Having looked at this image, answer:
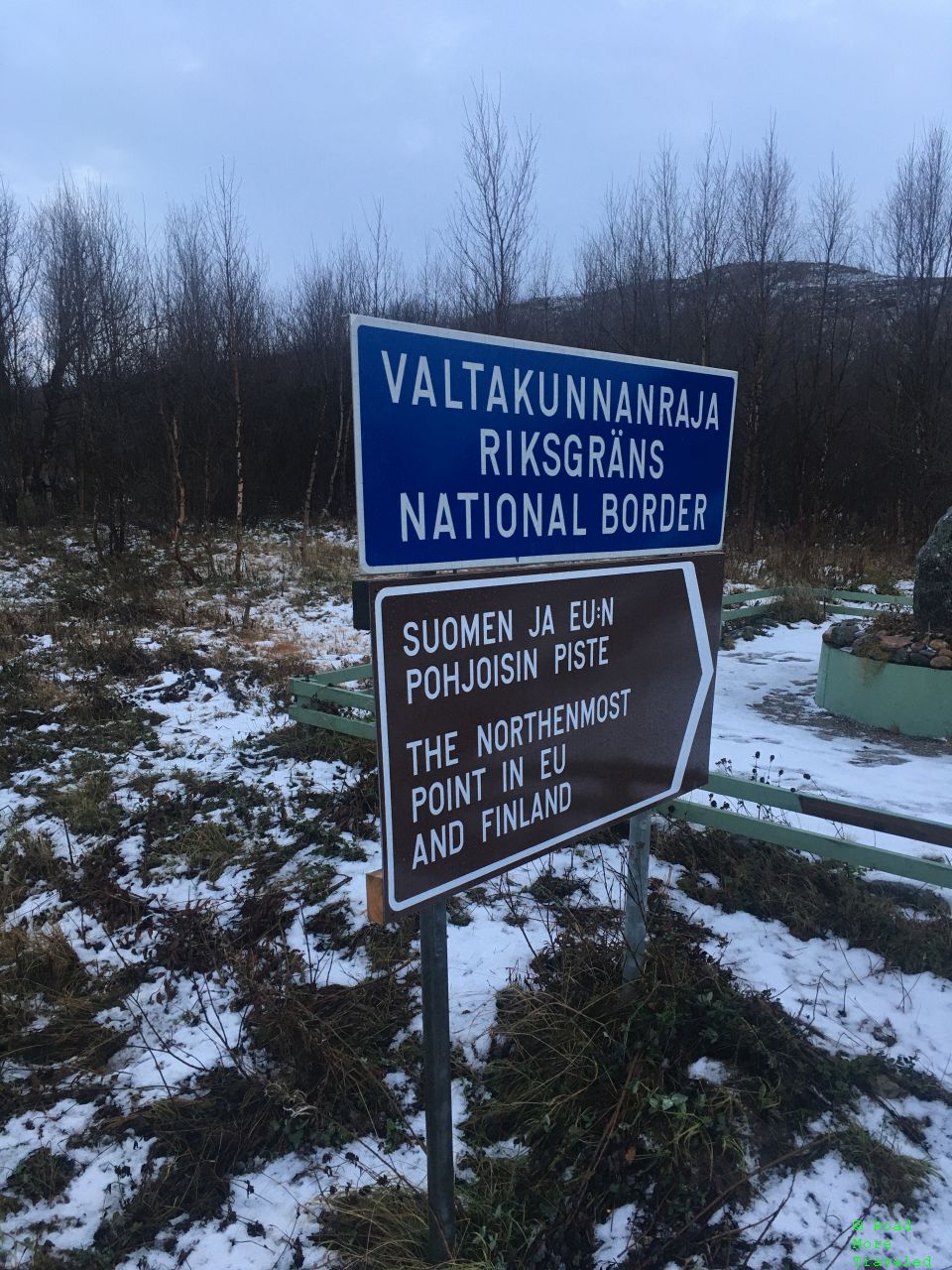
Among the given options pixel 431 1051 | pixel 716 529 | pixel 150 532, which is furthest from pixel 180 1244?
pixel 150 532

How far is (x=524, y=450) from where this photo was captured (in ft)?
5.87

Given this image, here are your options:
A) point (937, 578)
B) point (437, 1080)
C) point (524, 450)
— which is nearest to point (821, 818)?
point (437, 1080)

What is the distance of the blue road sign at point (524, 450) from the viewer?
4.90 feet

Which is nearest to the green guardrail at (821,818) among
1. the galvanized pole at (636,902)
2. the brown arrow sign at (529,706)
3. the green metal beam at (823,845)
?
the green metal beam at (823,845)

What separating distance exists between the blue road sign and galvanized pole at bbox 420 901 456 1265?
2.76 feet

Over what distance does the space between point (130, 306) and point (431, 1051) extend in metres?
20.5

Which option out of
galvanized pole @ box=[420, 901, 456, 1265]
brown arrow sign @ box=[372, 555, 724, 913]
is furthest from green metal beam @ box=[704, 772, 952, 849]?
galvanized pole @ box=[420, 901, 456, 1265]

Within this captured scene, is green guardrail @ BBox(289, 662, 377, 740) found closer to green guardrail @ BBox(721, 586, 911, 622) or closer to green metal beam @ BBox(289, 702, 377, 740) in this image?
green metal beam @ BBox(289, 702, 377, 740)

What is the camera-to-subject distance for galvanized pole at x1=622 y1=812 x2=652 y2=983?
266cm

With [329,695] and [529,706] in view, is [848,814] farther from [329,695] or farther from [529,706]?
[329,695]

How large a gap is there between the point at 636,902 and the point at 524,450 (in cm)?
169

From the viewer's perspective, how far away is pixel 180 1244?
2195 mm

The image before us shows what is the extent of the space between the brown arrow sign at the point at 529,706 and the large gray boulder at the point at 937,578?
4.89 m

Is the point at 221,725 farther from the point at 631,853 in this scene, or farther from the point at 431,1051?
the point at 431,1051
